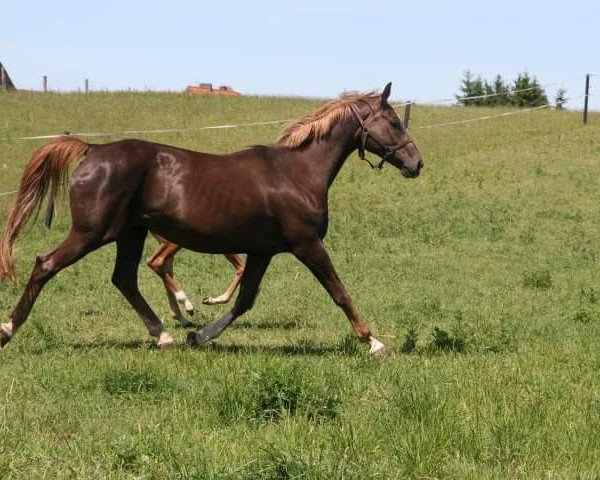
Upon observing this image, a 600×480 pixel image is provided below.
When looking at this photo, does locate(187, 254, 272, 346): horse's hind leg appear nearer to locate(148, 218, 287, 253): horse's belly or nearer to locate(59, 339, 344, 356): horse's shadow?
locate(59, 339, 344, 356): horse's shadow

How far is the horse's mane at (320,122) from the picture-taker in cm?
823

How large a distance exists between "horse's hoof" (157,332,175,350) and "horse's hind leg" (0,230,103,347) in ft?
3.22

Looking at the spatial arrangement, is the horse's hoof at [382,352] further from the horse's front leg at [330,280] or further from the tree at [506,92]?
the tree at [506,92]

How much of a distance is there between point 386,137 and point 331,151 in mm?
538

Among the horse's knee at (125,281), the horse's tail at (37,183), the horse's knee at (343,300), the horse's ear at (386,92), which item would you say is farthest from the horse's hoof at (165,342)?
the horse's ear at (386,92)

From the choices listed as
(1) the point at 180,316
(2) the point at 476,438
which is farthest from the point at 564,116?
(2) the point at 476,438

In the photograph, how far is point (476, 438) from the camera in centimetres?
442

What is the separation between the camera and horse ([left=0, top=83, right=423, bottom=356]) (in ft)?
25.2

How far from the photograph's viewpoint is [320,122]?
27.3ft

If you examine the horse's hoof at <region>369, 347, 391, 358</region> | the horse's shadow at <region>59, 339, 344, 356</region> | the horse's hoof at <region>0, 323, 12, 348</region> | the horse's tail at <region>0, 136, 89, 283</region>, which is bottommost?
the horse's shadow at <region>59, 339, 344, 356</region>

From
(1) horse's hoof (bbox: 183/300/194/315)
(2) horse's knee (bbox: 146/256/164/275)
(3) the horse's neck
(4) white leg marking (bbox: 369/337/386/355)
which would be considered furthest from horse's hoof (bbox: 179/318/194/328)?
(4) white leg marking (bbox: 369/337/386/355)

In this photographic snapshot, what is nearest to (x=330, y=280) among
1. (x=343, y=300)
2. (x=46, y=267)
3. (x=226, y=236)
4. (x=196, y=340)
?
(x=343, y=300)

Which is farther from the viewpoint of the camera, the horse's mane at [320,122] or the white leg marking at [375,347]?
the horse's mane at [320,122]

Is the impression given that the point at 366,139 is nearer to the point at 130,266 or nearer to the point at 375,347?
the point at 375,347
